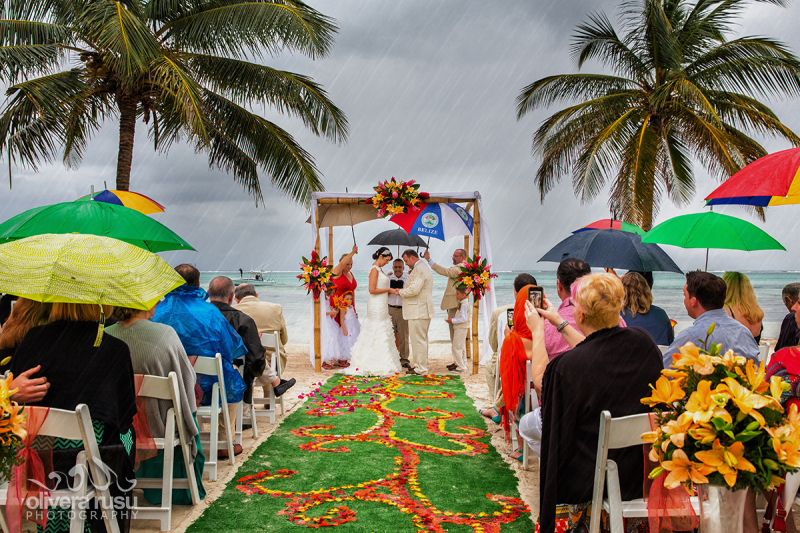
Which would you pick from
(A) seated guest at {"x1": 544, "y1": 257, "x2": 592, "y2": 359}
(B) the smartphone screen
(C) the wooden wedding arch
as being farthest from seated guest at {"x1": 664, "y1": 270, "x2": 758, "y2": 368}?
(C) the wooden wedding arch

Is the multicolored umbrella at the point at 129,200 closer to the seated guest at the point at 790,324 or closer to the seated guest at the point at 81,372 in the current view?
the seated guest at the point at 81,372

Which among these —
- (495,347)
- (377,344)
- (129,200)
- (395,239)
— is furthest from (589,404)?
(395,239)

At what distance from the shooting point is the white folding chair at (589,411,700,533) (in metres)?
2.80

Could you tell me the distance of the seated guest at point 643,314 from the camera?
5180 millimetres

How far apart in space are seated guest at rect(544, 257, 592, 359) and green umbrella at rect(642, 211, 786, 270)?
1446 mm

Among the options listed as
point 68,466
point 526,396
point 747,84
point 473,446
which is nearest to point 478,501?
point 526,396

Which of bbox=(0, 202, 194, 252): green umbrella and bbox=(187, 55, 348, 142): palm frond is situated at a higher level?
bbox=(187, 55, 348, 142): palm frond

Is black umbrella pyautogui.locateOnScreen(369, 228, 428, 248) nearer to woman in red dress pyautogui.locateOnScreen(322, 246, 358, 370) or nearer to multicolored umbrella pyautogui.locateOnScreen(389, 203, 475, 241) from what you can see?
woman in red dress pyautogui.locateOnScreen(322, 246, 358, 370)

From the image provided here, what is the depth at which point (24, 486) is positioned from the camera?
2.76 meters

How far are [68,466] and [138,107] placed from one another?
10.5m

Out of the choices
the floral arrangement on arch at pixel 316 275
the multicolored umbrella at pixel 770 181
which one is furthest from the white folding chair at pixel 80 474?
the floral arrangement on arch at pixel 316 275

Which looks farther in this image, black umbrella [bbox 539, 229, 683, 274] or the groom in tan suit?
the groom in tan suit

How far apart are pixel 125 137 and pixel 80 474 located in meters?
9.84

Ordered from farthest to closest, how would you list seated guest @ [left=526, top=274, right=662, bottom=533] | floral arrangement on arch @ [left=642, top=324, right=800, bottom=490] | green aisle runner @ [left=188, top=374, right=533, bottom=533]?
green aisle runner @ [left=188, top=374, right=533, bottom=533], seated guest @ [left=526, top=274, right=662, bottom=533], floral arrangement on arch @ [left=642, top=324, right=800, bottom=490]
